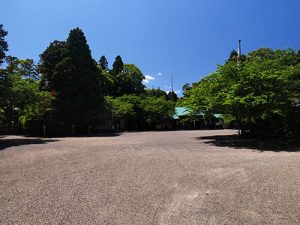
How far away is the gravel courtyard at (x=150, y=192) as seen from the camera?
4945mm

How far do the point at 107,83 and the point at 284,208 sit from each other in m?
44.0

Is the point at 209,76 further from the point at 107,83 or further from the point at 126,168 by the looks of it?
the point at 107,83

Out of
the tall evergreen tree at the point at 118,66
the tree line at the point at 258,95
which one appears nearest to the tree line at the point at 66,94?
the tree line at the point at 258,95

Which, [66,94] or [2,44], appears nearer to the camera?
[2,44]

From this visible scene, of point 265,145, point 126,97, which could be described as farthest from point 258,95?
point 126,97

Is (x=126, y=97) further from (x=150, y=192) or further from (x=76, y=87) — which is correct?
(x=150, y=192)

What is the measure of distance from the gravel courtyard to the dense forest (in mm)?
6958

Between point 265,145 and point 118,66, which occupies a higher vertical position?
point 118,66

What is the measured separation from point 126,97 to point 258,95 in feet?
92.7

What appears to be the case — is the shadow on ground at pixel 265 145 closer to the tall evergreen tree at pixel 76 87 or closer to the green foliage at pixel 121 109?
the tall evergreen tree at pixel 76 87

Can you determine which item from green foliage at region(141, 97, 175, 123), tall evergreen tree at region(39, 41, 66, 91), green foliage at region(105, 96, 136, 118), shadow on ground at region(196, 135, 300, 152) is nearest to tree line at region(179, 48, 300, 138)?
shadow on ground at region(196, 135, 300, 152)

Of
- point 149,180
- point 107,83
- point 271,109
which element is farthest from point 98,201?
point 107,83

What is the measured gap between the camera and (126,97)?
43.0 metres

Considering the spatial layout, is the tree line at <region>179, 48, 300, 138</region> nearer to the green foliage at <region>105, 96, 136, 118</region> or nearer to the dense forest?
the dense forest
